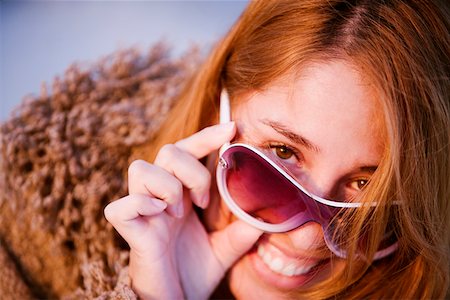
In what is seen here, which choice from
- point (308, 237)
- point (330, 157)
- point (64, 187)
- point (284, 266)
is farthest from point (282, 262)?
point (64, 187)

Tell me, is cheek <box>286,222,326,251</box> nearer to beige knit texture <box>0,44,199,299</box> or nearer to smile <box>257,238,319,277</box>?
smile <box>257,238,319,277</box>

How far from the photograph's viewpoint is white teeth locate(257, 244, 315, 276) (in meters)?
1.29

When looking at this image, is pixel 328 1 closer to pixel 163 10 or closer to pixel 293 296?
pixel 293 296

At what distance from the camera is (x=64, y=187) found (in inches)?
57.7

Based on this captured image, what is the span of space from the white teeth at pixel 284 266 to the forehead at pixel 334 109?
363 mm

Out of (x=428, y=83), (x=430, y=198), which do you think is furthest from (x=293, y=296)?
(x=428, y=83)

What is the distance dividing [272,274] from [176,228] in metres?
0.28

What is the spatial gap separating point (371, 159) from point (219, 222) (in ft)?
1.66

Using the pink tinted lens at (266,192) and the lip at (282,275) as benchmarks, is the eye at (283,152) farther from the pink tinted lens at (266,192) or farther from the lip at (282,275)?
the lip at (282,275)

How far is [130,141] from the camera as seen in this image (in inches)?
63.1


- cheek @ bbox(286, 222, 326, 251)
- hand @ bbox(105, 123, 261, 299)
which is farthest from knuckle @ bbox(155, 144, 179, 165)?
cheek @ bbox(286, 222, 326, 251)

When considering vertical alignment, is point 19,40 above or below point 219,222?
above

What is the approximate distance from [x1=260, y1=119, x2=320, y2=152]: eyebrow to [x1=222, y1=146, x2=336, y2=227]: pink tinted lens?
0.08 meters

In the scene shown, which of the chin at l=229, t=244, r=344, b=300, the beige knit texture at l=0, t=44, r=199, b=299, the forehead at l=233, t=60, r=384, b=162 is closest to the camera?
the forehead at l=233, t=60, r=384, b=162
